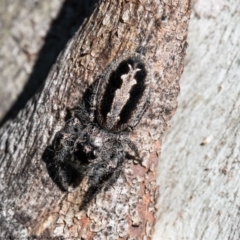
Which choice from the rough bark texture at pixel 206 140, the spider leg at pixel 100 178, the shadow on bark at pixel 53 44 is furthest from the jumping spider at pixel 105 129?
the shadow on bark at pixel 53 44

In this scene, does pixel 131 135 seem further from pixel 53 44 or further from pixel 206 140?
pixel 53 44

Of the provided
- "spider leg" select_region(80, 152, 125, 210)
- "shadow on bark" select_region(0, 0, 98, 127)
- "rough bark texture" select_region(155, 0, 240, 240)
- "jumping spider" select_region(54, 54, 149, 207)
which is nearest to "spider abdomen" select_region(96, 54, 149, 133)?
"jumping spider" select_region(54, 54, 149, 207)

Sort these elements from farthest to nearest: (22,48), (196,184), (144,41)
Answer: (22,48) → (196,184) → (144,41)

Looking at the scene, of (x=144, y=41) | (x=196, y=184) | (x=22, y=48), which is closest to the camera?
(x=144, y=41)

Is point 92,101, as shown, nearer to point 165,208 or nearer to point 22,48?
point 165,208

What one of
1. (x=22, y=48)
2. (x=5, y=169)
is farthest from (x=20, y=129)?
(x=22, y=48)

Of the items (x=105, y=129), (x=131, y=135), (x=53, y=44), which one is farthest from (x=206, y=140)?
(x=53, y=44)
